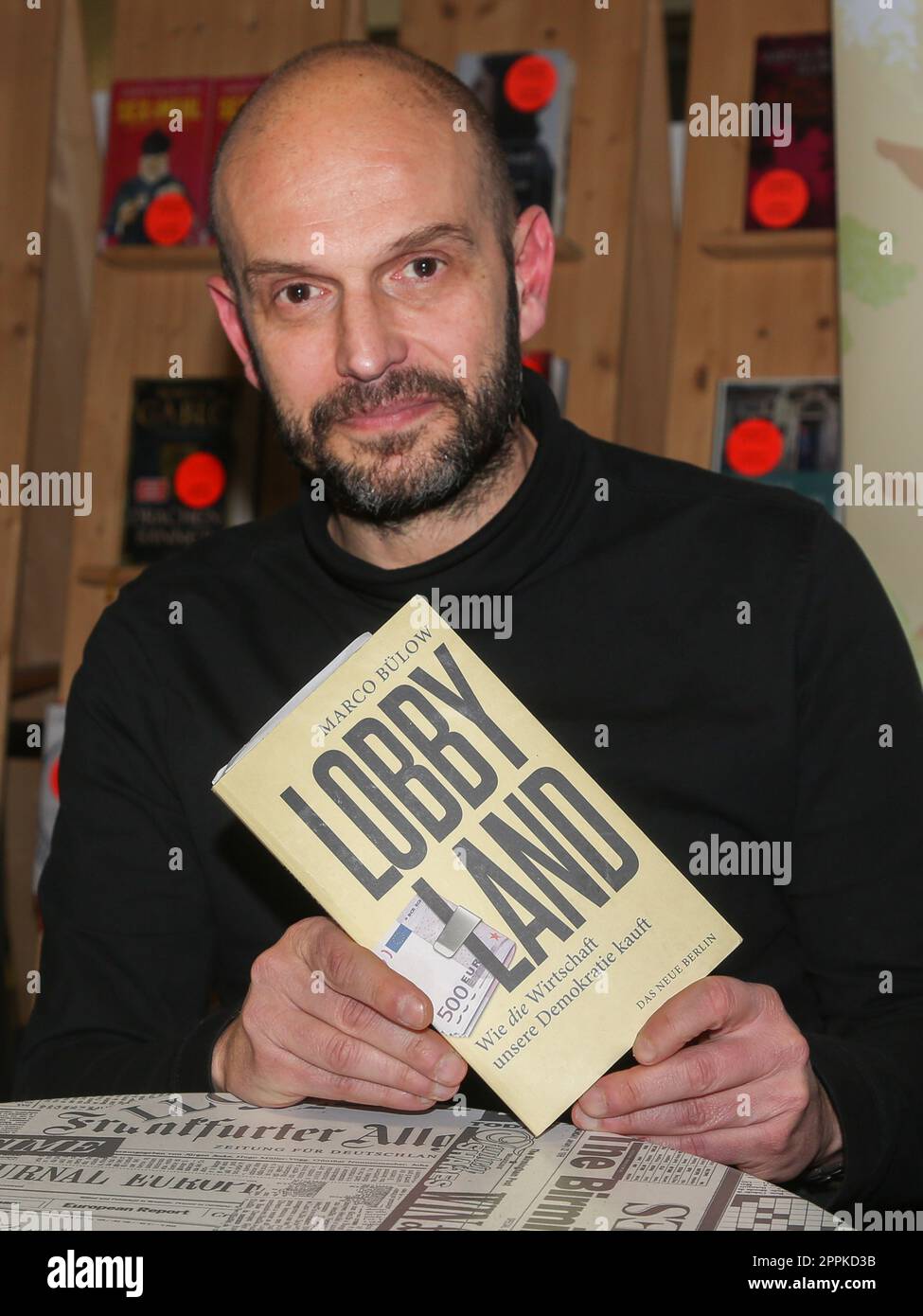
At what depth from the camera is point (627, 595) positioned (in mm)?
1356

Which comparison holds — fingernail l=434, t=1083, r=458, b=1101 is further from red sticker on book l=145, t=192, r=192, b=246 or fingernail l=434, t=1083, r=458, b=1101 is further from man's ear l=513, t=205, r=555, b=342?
red sticker on book l=145, t=192, r=192, b=246

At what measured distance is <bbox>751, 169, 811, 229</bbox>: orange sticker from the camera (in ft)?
8.64

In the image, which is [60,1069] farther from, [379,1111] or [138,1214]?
[138,1214]

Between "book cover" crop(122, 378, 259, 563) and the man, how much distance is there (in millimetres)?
1498

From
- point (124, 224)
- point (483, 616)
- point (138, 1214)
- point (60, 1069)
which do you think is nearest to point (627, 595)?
point (483, 616)

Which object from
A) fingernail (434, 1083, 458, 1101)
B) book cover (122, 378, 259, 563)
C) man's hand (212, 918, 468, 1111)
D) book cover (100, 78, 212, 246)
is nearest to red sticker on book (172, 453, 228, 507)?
book cover (122, 378, 259, 563)

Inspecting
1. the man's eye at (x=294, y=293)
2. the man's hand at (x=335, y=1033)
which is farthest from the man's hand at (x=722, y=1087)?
the man's eye at (x=294, y=293)

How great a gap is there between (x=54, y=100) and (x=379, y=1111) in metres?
2.64

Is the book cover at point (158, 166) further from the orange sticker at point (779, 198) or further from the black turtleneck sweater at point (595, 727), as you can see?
the black turtleneck sweater at point (595, 727)

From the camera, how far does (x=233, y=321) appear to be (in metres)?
1.49

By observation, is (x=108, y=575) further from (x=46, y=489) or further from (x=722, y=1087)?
(x=722, y=1087)

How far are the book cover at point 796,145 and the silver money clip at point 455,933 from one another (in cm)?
205

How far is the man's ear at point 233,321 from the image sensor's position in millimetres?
1444

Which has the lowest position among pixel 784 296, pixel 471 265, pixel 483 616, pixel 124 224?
pixel 483 616
